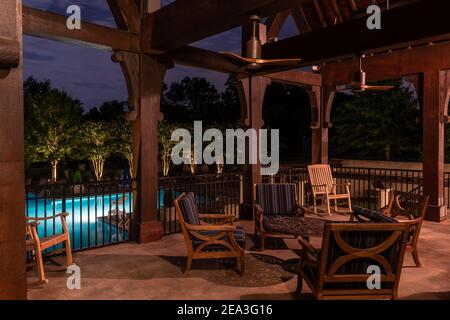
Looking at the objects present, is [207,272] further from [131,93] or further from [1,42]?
[1,42]

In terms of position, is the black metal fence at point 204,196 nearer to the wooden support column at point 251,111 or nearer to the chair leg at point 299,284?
the wooden support column at point 251,111

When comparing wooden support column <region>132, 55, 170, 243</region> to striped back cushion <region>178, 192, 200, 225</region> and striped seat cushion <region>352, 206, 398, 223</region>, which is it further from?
striped seat cushion <region>352, 206, 398, 223</region>

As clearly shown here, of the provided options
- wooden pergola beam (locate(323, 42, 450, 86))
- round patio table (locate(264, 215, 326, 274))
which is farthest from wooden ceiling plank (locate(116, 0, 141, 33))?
wooden pergola beam (locate(323, 42, 450, 86))

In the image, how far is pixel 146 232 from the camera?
18.0ft

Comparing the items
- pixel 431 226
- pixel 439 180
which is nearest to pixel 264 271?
pixel 431 226

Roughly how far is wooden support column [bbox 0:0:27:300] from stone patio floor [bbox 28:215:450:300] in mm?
2207

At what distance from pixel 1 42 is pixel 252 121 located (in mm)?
6028

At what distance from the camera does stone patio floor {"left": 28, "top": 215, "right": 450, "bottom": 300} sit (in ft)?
11.7

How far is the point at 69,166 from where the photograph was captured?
20672 millimetres

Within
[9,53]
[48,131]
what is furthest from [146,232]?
[48,131]

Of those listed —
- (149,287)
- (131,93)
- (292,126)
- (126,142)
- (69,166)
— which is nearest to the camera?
(149,287)

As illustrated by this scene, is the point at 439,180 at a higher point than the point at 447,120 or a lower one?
lower

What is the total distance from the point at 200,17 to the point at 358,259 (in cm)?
313

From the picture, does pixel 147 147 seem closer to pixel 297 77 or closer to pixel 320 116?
pixel 297 77
